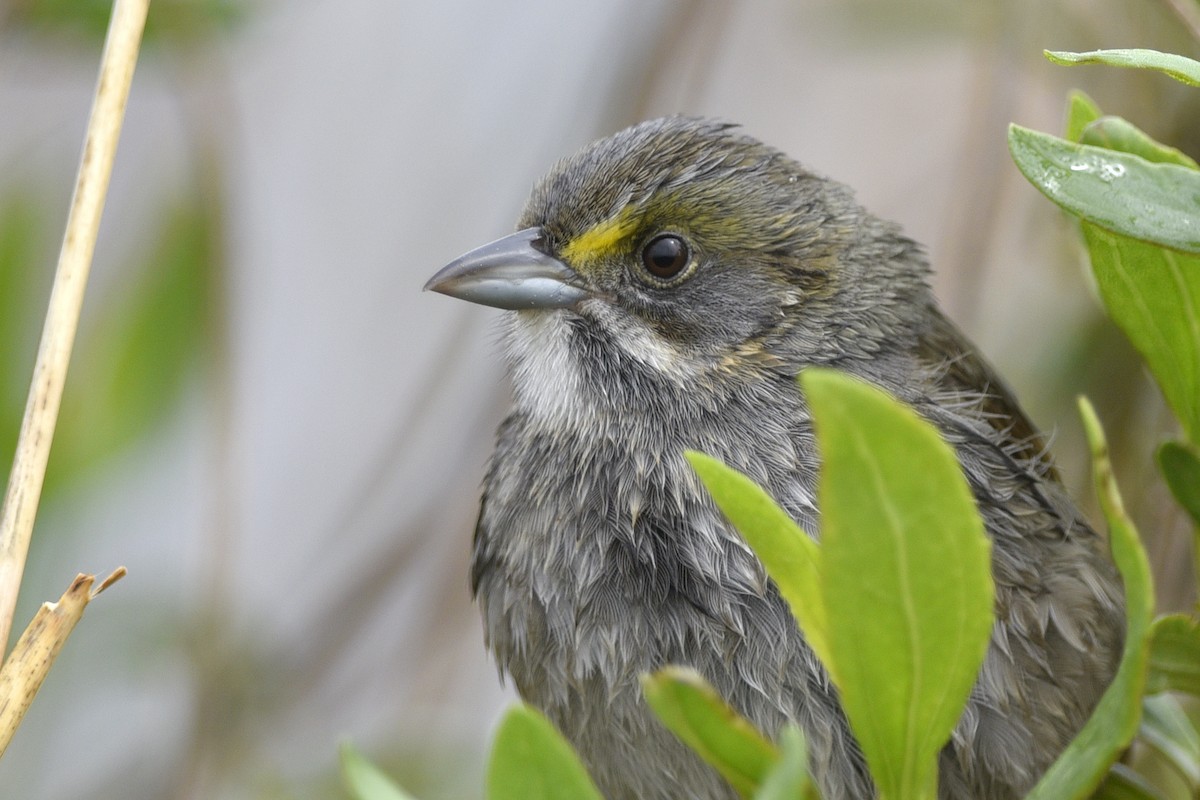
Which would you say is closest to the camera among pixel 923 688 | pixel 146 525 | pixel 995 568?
pixel 923 688

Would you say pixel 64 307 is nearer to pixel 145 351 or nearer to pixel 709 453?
pixel 709 453

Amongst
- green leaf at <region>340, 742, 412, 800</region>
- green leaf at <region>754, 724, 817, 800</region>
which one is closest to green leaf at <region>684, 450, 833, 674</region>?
green leaf at <region>754, 724, 817, 800</region>

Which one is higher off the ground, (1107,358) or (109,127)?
(109,127)

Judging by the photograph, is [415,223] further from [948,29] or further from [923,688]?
[923,688]

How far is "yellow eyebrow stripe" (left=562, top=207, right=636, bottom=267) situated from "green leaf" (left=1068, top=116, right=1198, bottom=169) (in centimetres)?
89

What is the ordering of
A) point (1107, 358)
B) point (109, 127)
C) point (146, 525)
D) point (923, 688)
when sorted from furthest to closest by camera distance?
point (146, 525)
point (1107, 358)
point (109, 127)
point (923, 688)

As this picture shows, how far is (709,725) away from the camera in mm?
1121

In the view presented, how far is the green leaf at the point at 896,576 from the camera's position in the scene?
99 cm

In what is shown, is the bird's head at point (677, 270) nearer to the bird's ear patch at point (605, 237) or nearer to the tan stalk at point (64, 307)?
the bird's ear patch at point (605, 237)

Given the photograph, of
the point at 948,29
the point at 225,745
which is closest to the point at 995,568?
the point at 948,29

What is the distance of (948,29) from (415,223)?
2300 millimetres

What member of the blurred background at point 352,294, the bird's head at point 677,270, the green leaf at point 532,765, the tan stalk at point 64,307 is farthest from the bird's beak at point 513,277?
the green leaf at point 532,765

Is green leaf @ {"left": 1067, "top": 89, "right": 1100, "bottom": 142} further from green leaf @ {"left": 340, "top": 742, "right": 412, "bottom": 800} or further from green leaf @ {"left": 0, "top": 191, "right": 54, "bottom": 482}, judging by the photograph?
green leaf @ {"left": 0, "top": 191, "right": 54, "bottom": 482}

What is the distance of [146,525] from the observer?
14.2ft
